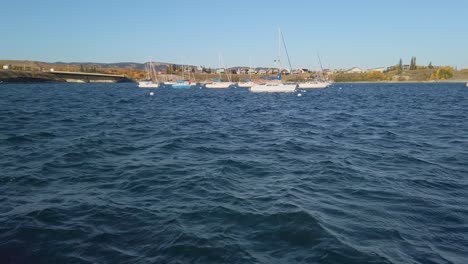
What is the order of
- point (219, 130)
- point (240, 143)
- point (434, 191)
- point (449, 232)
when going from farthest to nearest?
point (219, 130) < point (240, 143) < point (434, 191) < point (449, 232)

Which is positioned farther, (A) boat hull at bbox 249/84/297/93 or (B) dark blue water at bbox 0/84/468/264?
(A) boat hull at bbox 249/84/297/93

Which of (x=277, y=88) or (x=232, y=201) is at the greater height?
(x=277, y=88)

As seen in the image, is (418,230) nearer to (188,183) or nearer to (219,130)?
(188,183)

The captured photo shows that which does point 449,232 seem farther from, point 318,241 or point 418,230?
point 318,241

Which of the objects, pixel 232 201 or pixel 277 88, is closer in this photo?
pixel 232 201

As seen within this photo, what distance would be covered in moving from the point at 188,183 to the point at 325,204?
3912 millimetres

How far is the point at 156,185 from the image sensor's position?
9.73 metres

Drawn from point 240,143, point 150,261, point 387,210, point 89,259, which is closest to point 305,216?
point 387,210

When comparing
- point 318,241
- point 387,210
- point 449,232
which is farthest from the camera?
point 387,210

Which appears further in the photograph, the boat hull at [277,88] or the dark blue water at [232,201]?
the boat hull at [277,88]

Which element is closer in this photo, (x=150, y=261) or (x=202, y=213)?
(x=150, y=261)

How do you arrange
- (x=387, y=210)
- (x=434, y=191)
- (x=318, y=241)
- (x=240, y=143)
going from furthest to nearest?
(x=240, y=143), (x=434, y=191), (x=387, y=210), (x=318, y=241)

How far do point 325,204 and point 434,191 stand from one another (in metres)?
3.41

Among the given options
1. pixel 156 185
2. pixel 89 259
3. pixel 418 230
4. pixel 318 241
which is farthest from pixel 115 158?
pixel 418 230
